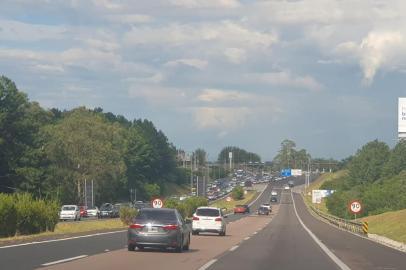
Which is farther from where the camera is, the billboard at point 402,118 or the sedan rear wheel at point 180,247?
the billboard at point 402,118

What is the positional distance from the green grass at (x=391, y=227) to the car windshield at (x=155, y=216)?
1922 centimetres

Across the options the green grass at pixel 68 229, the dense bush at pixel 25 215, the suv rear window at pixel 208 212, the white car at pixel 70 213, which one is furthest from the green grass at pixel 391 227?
the white car at pixel 70 213

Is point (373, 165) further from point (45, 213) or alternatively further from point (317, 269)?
point (317, 269)

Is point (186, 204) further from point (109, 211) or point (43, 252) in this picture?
point (43, 252)

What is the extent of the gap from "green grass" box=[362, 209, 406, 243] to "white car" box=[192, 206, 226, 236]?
9674 mm

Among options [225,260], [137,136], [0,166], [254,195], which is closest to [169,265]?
[225,260]

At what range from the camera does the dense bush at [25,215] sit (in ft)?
123

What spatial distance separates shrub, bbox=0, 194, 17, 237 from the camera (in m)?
36.9

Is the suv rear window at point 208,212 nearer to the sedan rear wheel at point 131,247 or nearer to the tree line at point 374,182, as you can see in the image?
the sedan rear wheel at point 131,247

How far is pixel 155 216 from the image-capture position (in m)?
28.2

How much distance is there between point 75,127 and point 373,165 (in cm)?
6660

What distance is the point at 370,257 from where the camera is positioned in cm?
2984

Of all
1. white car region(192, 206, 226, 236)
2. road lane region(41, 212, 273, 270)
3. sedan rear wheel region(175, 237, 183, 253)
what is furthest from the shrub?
white car region(192, 206, 226, 236)

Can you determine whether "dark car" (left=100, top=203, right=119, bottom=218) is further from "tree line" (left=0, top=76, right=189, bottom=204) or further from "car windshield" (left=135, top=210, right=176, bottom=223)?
"car windshield" (left=135, top=210, right=176, bottom=223)
